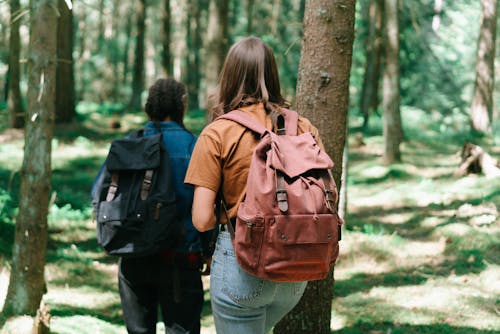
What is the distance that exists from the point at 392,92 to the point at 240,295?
40.4 ft

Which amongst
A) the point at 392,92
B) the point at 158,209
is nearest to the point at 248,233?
the point at 158,209

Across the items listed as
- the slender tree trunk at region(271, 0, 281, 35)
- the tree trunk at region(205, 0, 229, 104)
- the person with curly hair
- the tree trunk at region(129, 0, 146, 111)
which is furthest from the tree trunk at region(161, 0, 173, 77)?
the person with curly hair

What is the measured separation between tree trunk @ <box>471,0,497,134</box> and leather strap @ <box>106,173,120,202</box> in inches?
589

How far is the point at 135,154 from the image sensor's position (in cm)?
391

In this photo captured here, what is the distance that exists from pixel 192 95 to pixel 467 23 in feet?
50.0

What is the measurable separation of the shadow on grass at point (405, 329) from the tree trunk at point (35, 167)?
294cm

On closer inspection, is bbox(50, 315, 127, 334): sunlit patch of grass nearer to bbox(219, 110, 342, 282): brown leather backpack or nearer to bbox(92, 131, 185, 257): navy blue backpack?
bbox(92, 131, 185, 257): navy blue backpack

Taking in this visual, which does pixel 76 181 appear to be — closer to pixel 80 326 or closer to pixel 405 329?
pixel 80 326

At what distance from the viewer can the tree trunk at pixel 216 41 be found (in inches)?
536

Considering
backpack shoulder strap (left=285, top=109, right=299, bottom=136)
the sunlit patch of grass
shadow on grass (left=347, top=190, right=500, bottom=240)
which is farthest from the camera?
shadow on grass (left=347, top=190, right=500, bottom=240)

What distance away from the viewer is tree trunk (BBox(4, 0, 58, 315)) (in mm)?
5320

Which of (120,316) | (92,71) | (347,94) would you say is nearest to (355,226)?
(120,316)

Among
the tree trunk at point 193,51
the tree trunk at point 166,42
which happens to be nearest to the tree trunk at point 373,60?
the tree trunk at point 166,42

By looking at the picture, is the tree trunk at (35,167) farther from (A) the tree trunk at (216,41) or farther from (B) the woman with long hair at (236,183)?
(A) the tree trunk at (216,41)
